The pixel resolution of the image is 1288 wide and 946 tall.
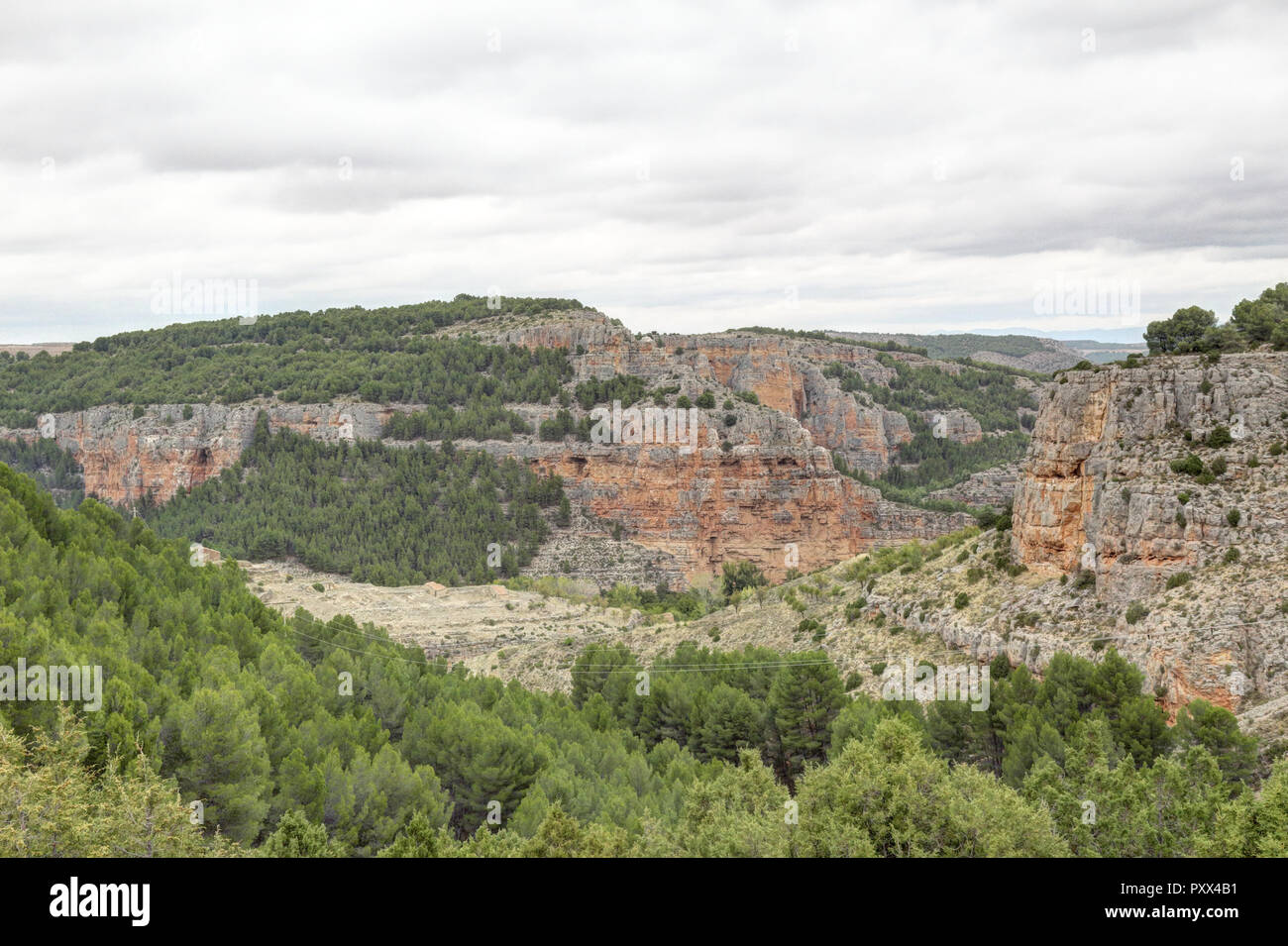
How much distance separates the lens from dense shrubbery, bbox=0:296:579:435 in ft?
403

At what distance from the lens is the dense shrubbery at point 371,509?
101 meters

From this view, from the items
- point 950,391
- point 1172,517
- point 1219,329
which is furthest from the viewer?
point 950,391

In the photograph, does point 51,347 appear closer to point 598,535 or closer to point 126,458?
point 126,458

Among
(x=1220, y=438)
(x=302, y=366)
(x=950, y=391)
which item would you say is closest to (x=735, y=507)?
(x=302, y=366)

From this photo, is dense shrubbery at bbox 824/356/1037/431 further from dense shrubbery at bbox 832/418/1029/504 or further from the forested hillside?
the forested hillside

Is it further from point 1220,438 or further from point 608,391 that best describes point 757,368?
point 1220,438

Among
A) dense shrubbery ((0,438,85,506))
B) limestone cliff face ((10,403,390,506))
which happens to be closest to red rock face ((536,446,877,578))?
limestone cliff face ((10,403,390,506))

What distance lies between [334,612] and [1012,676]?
49.5 meters
